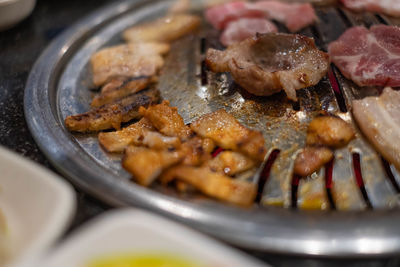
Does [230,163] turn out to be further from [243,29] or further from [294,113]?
[243,29]

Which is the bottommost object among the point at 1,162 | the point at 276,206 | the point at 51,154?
the point at 276,206

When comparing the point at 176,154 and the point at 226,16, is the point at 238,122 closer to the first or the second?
the point at 176,154

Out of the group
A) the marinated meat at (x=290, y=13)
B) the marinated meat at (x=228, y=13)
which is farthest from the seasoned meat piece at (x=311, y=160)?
the marinated meat at (x=228, y=13)

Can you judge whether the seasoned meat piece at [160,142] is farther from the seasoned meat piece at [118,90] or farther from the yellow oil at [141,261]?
the yellow oil at [141,261]

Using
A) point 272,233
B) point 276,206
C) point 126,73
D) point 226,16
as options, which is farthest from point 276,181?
point 226,16

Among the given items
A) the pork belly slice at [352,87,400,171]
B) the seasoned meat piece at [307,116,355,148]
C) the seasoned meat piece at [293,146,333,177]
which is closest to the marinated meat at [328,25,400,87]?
the pork belly slice at [352,87,400,171]

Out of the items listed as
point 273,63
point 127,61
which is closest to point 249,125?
point 273,63
